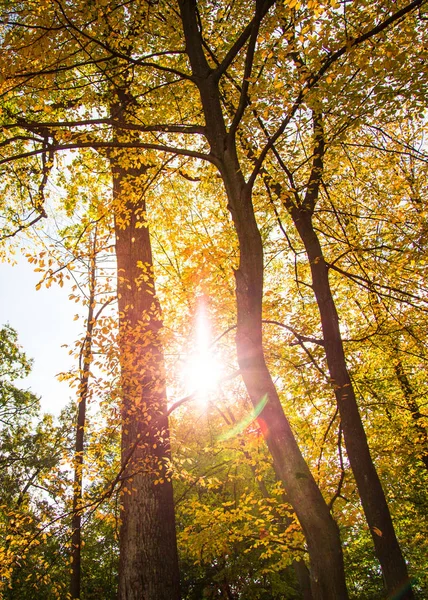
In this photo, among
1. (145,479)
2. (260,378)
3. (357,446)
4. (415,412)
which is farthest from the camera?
(415,412)

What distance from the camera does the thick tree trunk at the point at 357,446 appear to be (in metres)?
4.52

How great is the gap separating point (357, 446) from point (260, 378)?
276 cm

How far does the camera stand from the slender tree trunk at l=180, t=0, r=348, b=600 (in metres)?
2.48

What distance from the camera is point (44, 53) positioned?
3877mm

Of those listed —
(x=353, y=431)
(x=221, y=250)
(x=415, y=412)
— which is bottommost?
(x=353, y=431)

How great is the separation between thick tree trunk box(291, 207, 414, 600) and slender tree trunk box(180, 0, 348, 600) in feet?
5.83

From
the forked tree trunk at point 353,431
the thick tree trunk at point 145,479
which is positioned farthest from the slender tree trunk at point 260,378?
the forked tree trunk at point 353,431

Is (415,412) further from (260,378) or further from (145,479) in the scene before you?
(260,378)

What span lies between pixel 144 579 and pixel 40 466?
1487 cm

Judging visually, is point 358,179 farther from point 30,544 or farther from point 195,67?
point 30,544

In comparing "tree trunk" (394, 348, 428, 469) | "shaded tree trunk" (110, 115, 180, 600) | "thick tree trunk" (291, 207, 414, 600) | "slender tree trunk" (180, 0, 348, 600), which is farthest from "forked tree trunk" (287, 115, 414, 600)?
"tree trunk" (394, 348, 428, 469)

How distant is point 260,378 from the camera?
2.99m

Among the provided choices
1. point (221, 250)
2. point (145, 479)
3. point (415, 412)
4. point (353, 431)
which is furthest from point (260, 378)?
point (415, 412)

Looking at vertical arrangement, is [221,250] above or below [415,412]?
above
